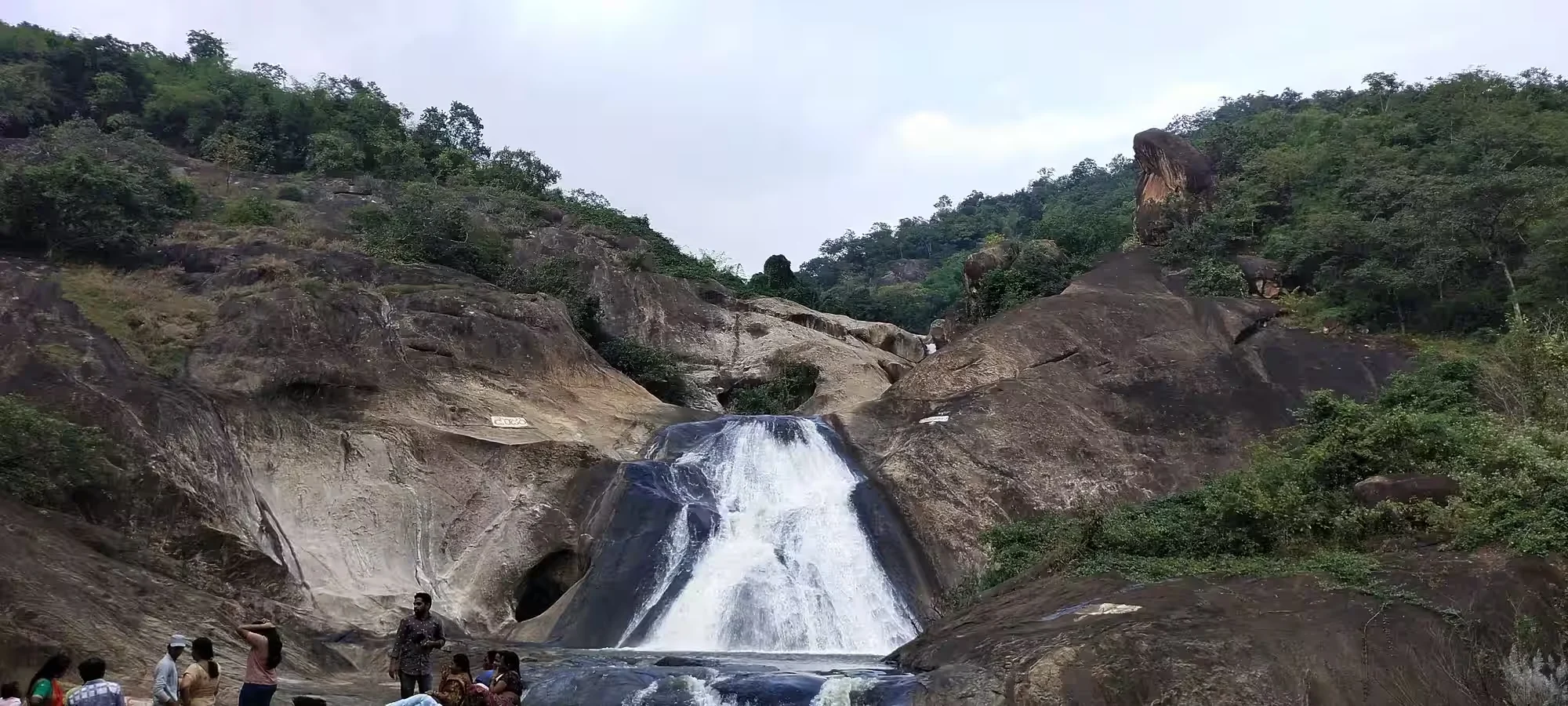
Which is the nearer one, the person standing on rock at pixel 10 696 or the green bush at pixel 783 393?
the person standing on rock at pixel 10 696

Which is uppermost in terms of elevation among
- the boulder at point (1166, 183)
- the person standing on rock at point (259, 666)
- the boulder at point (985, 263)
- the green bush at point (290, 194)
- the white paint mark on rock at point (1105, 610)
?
the green bush at point (290, 194)

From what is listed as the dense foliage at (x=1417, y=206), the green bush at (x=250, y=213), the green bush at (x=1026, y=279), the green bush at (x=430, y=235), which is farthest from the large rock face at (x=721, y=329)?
the dense foliage at (x=1417, y=206)

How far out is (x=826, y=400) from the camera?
3017 centimetres

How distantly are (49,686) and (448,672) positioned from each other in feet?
10.1

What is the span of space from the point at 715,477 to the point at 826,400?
6997mm

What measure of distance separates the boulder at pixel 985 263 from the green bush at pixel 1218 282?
7615mm

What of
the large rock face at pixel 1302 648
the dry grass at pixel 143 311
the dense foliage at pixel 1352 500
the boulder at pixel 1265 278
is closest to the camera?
the large rock face at pixel 1302 648

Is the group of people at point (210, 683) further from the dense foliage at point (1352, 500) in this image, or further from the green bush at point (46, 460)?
the dense foliage at point (1352, 500)

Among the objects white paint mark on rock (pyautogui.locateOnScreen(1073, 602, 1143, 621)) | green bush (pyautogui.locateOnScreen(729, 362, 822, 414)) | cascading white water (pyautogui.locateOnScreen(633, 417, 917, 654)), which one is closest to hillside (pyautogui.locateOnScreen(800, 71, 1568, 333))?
green bush (pyautogui.locateOnScreen(729, 362, 822, 414))

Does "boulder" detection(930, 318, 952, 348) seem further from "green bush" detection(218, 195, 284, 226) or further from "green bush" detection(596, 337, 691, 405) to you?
"green bush" detection(218, 195, 284, 226)

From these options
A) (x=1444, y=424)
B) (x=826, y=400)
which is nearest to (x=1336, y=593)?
(x=1444, y=424)

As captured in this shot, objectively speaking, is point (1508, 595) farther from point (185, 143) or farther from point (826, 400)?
point (185, 143)

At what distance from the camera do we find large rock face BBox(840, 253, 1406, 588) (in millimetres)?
23641

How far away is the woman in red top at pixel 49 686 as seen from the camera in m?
8.18
